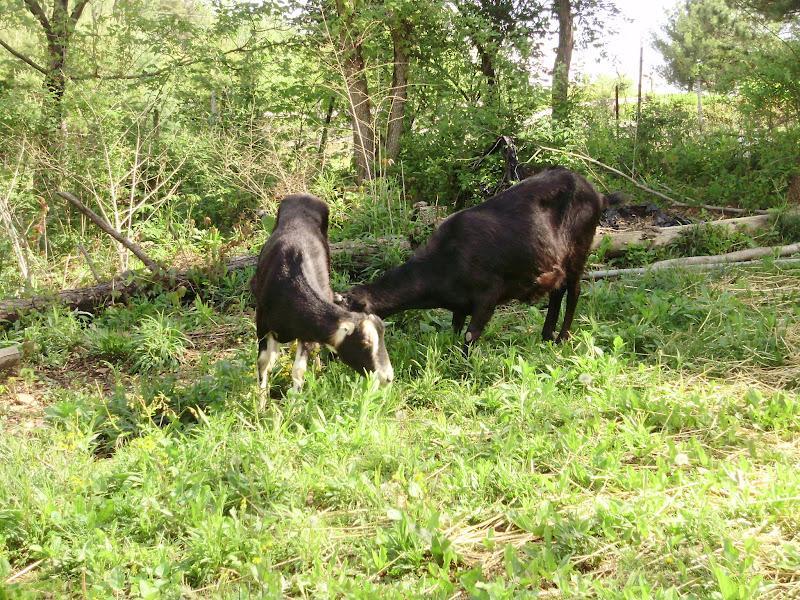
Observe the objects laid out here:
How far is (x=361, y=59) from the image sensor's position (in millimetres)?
11203

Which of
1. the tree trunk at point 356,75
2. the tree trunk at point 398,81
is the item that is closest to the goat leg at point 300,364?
the tree trunk at point 356,75

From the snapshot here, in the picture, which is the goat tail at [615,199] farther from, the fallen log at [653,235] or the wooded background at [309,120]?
the wooded background at [309,120]

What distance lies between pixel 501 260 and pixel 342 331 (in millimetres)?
1584

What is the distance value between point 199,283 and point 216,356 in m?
1.50

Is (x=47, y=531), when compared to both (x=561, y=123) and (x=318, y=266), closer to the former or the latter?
(x=318, y=266)

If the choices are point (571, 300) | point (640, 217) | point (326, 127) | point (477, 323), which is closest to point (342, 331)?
point (477, 323)

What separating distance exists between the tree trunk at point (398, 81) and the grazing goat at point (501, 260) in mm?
5578

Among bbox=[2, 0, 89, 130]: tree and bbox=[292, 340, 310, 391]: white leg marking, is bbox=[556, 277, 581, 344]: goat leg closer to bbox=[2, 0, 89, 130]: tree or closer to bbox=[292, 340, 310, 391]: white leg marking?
bbox=[292, 340, 310, 391]: white leg marking

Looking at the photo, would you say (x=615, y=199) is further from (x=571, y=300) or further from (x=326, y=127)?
(x=326, y=127)

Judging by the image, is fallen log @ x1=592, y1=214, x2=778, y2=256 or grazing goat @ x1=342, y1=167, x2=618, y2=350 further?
fallen log @ x1=592, y1=214, x2=778, y2=256

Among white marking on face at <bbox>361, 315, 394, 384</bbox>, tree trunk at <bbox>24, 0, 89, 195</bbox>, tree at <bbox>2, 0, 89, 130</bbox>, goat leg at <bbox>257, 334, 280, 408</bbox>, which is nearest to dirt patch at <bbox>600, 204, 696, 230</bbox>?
white marking on face at <bbox>361, 315, 394, 384</bbox>

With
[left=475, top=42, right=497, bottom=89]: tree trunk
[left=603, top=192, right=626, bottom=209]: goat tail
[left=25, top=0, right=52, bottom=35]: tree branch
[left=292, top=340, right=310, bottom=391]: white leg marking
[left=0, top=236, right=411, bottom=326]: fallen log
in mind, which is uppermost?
[left=25, top=0, right=52, bottom=35]: tree branch

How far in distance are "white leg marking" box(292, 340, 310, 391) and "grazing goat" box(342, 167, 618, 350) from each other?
490 millimetres

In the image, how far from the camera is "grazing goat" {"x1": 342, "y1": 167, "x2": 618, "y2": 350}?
5680 mm
